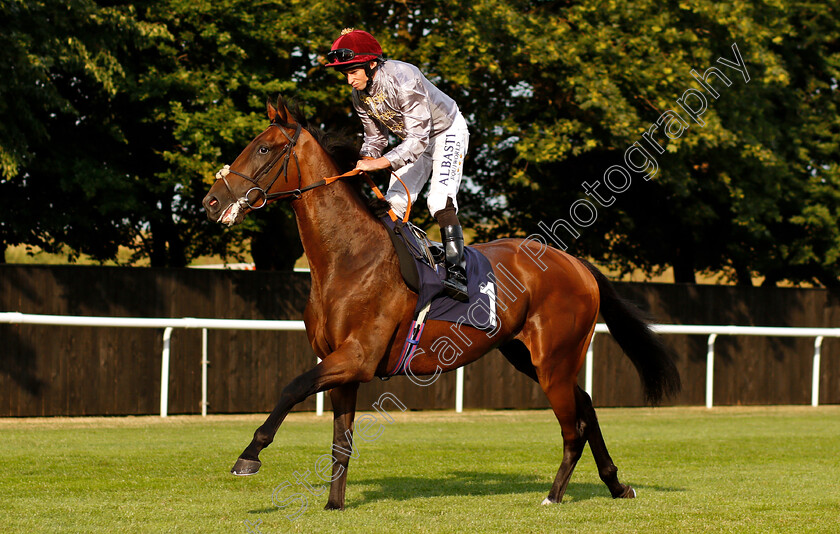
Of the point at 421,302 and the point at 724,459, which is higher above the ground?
the point at 421,302

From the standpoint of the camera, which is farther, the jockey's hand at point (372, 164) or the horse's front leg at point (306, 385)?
the jockey's hand at point (372, 164)

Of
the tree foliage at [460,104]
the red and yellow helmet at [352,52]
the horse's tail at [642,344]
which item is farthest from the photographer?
the tree foliage at [460,104]

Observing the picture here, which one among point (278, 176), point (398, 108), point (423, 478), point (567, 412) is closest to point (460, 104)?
point (423, 478)

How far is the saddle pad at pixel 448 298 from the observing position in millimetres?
5453

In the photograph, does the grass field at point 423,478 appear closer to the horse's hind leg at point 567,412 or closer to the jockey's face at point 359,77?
the horse's hind leg at point 567,412

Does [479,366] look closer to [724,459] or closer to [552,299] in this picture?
[724,459]

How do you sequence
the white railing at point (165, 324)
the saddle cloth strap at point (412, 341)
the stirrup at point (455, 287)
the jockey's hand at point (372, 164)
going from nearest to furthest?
the jockey's hand at point (372, 164)
the saddle cloth strap at point (412, 341)
the stirrup at point (455, 287)
the white railing at point (165, 324)

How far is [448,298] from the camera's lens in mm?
5566

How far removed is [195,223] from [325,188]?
10.7m

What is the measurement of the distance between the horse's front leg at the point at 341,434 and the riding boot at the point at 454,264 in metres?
0.76

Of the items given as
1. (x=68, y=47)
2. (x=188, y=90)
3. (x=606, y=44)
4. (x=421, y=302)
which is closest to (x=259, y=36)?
(x=188, y=90)

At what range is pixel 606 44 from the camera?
1369 cm

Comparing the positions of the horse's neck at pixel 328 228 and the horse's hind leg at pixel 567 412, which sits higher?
the horse's neck at pixel 328 228

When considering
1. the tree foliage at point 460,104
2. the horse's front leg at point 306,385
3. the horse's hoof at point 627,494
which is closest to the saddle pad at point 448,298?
the horse's front leg at point 306,385
